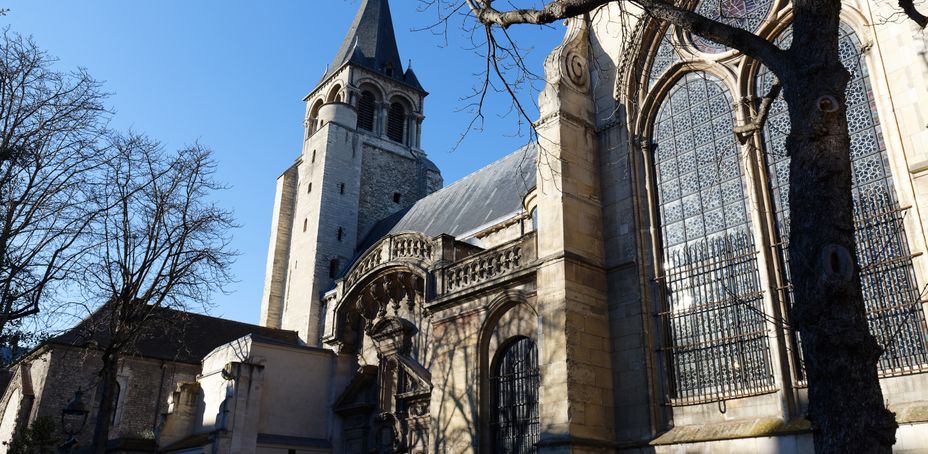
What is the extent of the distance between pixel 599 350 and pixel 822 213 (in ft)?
21.7

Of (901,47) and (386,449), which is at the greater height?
(901,47)

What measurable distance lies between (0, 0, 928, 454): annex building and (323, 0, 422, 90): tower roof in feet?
69.0

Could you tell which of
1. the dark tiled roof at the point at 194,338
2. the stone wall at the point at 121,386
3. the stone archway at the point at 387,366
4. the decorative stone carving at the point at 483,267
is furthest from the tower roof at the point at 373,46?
the decorative stone carving at the point at 483,267

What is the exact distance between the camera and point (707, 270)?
33.9 ft

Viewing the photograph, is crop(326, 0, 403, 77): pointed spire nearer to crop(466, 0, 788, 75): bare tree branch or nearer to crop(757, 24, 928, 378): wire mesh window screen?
crop(757, 24, 928, 378): wire mesh window screen

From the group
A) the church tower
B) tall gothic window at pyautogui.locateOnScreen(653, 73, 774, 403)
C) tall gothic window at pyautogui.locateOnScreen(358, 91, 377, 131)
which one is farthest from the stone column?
tall gothic window at pyautogui.locateOnScreen(358, 91, 377, 131)

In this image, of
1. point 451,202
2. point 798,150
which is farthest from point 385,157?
point 798,150

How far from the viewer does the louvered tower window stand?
36.0 metres

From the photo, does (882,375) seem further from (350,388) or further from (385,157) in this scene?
(385,157)

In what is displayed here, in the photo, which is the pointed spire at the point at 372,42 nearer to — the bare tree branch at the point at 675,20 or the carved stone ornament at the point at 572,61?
the carved stone ornament at the point at 572,61

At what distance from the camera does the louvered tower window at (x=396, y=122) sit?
3600 cm

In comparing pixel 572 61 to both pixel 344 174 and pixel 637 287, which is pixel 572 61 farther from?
pixel 344 174

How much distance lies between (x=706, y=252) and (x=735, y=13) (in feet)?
13.0

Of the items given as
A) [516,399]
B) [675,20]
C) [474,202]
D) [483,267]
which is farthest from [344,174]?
[675,20]
